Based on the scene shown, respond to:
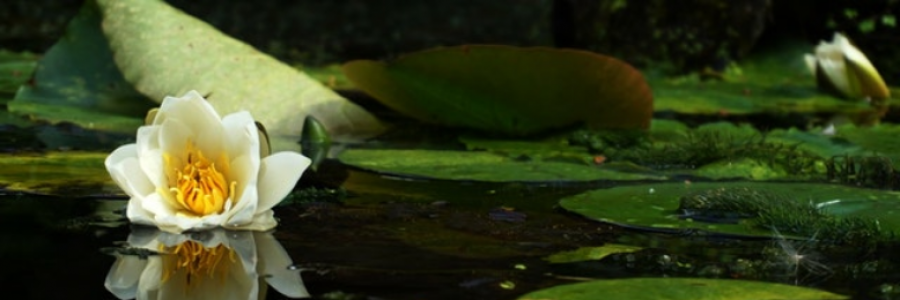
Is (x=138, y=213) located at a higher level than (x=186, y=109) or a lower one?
lower

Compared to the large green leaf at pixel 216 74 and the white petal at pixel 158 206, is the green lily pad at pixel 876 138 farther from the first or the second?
the white petal at pixel 158 206

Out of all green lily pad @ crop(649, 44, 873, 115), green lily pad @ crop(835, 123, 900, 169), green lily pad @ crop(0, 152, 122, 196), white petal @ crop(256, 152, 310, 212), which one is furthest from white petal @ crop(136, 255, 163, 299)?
green lily pad @ crop(649, 44, 873, 115)

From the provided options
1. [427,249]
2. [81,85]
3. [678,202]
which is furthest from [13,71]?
[427,249]

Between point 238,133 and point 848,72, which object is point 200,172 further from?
point 848,72

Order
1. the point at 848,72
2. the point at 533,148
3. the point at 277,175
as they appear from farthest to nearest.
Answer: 1. the point at 848,72
2. the point at 533,148
3. the point at 277,175

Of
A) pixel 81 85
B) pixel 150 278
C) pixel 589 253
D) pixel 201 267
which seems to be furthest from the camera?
pixel 81 85

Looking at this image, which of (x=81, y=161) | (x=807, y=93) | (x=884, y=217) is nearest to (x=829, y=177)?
(x=884, y=217)

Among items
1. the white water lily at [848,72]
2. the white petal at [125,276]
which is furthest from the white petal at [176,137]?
the white water lily at [848,72]
